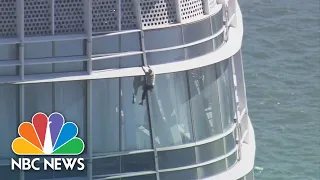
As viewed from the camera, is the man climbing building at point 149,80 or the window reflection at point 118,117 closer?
the man climbing building at point 149,80

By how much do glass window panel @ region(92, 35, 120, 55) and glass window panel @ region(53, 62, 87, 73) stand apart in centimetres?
32

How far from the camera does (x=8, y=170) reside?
1852 centimetres

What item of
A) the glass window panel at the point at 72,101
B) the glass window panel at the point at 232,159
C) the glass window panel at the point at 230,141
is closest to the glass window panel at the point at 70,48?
the glass window panel at the point at 72,101

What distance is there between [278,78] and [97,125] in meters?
19.2

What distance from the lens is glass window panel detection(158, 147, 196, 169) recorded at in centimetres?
1912

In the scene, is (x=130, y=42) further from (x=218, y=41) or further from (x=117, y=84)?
(x=218, y=41)

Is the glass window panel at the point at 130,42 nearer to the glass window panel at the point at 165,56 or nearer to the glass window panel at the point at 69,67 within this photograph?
the glass window panel at the point at 165,56

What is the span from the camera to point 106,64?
1856 centimetres

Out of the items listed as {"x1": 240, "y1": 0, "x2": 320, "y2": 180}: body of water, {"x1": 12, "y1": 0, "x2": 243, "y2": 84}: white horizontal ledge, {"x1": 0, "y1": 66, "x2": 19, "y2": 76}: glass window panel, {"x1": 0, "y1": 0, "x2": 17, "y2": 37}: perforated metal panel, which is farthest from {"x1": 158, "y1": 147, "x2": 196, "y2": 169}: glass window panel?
{"x1": 240, "y1": 0, "x2": 320, "y2": 180}: body of water

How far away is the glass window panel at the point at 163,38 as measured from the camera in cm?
1886

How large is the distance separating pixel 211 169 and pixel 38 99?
3707 millimetres

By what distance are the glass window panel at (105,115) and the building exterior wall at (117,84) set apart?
0.02m

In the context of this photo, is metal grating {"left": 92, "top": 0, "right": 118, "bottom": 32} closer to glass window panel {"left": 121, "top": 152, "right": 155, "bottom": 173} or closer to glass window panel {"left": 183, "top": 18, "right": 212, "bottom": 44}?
glass window panel {"left": 183, "top": 18, "right": 212, "bottom": 44}

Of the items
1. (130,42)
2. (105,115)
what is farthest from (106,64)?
(105,115)
